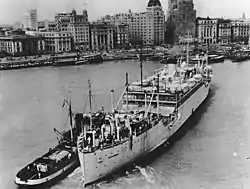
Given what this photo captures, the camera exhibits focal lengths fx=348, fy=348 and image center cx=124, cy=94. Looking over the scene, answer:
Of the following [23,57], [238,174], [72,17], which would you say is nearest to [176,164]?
[238,174]

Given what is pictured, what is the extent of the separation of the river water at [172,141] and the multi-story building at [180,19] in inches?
370

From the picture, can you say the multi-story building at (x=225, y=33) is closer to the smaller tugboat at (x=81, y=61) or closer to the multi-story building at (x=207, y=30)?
the multi-story building at (x=207, y=30)

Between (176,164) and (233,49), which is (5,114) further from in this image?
(233,49)

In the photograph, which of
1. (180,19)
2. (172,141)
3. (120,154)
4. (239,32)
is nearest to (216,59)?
(180,19)

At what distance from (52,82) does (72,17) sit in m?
6.63

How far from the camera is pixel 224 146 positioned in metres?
3.60

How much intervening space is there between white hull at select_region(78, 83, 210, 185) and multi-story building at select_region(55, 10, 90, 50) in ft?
35.5

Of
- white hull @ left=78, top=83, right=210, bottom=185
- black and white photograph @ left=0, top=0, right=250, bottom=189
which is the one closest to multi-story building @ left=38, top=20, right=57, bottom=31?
black and white photograph @ left=0, top=0, right=250, bottom=189

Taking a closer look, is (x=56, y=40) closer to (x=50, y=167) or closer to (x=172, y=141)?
(x=172, y=141)

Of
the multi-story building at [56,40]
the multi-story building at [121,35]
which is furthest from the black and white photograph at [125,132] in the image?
the multi-story building at [121,35]

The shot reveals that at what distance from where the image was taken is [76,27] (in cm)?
1462

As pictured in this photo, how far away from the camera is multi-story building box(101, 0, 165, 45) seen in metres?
14.5

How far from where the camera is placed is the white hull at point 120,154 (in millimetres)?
2873

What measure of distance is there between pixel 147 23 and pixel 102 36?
6.83 feet
